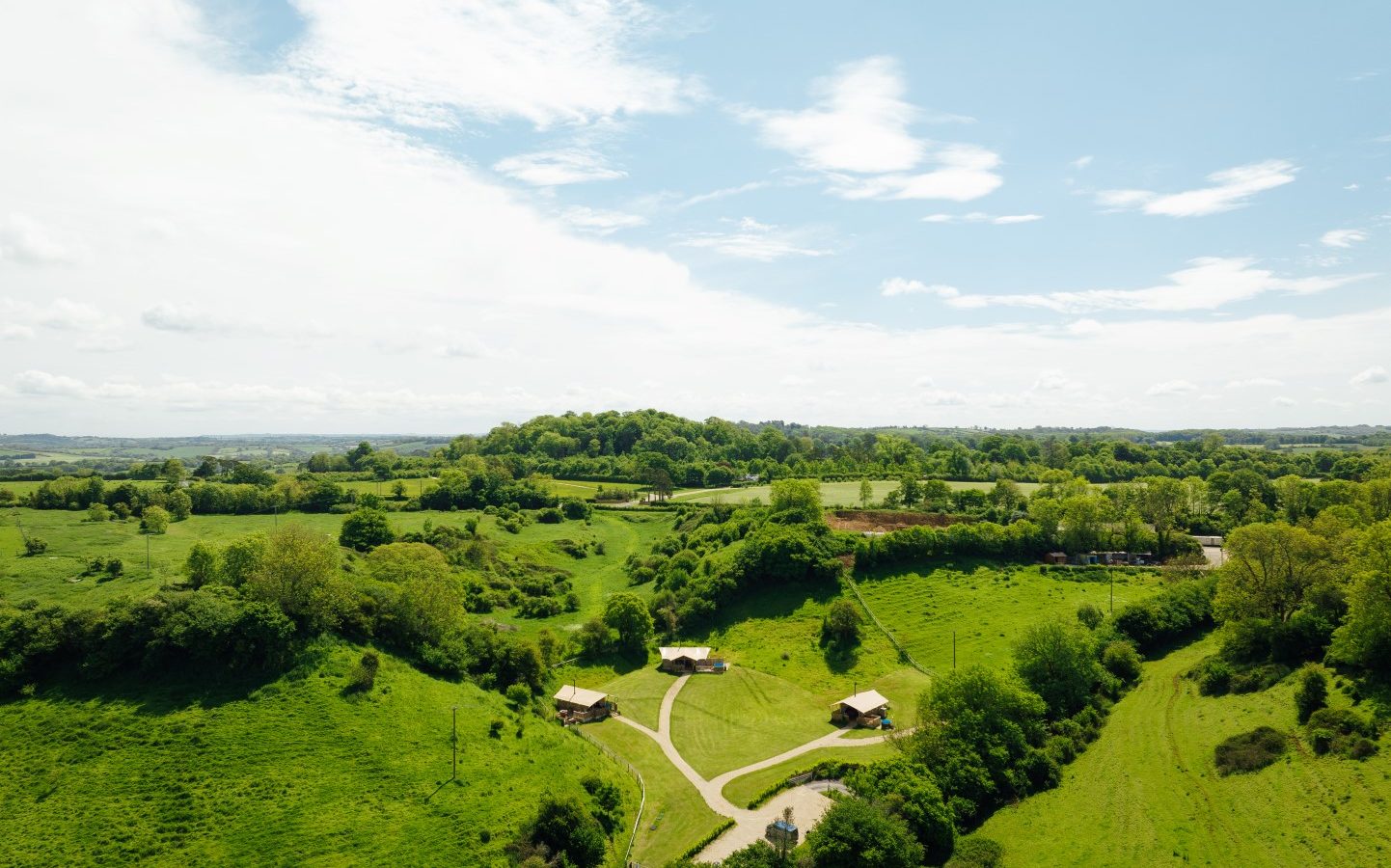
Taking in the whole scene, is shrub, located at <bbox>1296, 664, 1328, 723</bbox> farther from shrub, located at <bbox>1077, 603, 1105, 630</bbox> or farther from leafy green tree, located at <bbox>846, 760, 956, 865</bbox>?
shrub, located at <bbox>1077, 603, 1105, 630</bbox>

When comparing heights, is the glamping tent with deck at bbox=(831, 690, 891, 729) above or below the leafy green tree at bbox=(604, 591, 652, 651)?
below

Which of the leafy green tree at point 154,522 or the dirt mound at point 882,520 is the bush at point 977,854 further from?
the leafy green tree at point 154,522

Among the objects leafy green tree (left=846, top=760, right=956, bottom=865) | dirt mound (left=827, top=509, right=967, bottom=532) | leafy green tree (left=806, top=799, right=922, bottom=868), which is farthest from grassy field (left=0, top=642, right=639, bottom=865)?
dirt mound (left=827, top=509, right=967, bottom=532)

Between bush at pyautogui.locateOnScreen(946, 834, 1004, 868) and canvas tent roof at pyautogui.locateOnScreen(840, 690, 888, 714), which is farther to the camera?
canvas tent roof at pyautogui.locateOnScreen(840, 690, 888, 714)

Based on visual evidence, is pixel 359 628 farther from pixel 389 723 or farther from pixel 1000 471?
pixel 1000 471

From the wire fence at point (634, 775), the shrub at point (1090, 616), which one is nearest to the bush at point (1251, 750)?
the shrub at point (1090, 616)

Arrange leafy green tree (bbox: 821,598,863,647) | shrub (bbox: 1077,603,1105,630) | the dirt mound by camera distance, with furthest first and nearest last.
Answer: the dirt mound < leafy green tree (bbox: 821,598,863,647) < shrub (bbox: 1077,603,1105,630)

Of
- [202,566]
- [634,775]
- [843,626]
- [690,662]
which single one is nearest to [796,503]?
[843,626]
